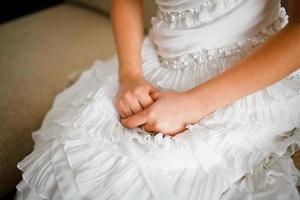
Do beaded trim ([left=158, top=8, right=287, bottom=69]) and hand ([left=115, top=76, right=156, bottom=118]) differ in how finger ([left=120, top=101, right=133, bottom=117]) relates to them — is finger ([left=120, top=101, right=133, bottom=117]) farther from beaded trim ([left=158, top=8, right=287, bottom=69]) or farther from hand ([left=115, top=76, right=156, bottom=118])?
beaded trim ([left=158, top=8, right=287, bottom=69])

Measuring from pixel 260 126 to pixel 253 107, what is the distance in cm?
4

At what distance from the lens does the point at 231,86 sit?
22.3 inches

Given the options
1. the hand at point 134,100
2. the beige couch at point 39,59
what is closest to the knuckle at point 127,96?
the hand at point 134,100

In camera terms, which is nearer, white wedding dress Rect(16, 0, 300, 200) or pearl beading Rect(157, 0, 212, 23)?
white wedding dress Rect(16, 0, 300, 200)

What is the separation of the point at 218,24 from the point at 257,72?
160 mm

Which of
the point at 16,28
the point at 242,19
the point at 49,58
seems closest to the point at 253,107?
the point at 242,19

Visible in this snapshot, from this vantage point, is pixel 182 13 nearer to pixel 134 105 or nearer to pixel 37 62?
pixel 134 105

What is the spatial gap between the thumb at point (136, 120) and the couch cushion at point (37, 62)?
1.38 feet

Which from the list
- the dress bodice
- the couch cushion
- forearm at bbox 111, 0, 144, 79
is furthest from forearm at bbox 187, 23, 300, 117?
the couch cushion

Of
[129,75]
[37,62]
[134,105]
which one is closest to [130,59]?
[129,75]

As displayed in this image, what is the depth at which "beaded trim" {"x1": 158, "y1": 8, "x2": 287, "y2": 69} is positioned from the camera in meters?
0.65

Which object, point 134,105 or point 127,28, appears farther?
point 127,28

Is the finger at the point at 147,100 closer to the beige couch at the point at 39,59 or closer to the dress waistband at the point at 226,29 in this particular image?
the dress waistband at the point at 226,29

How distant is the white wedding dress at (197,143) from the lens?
530 millimetres
